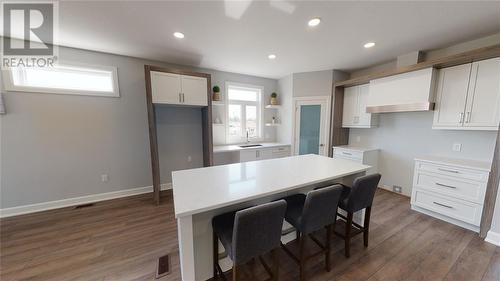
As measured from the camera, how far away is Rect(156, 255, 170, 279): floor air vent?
165 centimetres

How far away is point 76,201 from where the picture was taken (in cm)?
297

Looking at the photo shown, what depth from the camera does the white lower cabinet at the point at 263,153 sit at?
3.89 metres

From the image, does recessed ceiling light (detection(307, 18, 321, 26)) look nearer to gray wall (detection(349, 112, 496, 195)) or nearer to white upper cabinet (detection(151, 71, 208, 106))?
white upper cabinet (detection(151, 71, 208, 106))

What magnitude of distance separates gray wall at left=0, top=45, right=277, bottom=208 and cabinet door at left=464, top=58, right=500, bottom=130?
4.50 m

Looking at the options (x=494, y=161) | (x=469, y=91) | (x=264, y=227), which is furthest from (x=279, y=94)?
(x=264, y=227)

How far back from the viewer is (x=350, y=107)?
386cm

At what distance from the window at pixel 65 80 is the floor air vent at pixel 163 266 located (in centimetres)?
287

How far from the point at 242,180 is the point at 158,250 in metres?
1.34

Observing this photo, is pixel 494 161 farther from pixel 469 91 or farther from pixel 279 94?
pixel 279 94

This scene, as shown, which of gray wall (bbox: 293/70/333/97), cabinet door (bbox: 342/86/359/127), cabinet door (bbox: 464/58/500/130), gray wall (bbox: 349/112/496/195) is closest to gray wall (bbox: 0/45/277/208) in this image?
gray wall (bbox: 293/70/333/97)


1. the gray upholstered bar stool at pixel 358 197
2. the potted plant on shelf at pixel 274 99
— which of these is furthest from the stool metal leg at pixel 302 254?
the potted plant on shelf at pixel 274 99

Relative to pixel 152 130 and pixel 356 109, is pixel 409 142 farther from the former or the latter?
pixel 152 130

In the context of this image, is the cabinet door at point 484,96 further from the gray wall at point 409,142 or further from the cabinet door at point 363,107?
the cabinet door at point 363,107

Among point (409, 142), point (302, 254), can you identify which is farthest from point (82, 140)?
point (409, 142)
